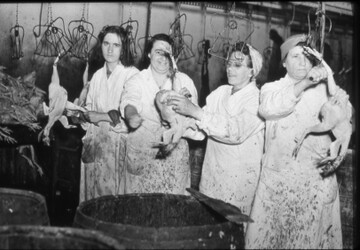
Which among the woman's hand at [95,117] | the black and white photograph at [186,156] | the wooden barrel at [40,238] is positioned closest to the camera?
the wooden barrel at [40,238]

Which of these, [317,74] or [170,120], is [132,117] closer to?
[170,120]

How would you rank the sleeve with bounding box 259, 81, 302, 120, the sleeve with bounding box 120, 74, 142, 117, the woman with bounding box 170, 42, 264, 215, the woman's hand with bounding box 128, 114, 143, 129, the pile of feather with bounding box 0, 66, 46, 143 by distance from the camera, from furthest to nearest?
the pile of feather with bounding box 0, 66, 46, 143 → the sleeve with bounding box 120, 74, 142, 117 → the woman's hand with bounding box 128, 114, 143, 129 → the woman with bounding box 170, 42, 264, 215 → the sleeve with bounding box 259, 81, 302, 120

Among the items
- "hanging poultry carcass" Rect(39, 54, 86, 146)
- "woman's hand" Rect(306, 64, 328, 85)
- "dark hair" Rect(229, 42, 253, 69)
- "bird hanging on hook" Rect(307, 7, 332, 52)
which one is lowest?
"hanging poultry carcass" Rect(39, 54, 86, 146)

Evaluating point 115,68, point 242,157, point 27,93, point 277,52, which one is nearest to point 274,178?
point 242,157

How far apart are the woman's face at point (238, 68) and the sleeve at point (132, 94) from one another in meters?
0.96

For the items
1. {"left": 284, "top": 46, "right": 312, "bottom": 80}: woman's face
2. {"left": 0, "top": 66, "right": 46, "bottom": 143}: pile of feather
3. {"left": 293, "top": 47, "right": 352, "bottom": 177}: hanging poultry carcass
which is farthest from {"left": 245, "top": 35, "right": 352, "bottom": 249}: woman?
{"left": 0, "top": 66, "right": 46, "bottom": 143}: pile of feather

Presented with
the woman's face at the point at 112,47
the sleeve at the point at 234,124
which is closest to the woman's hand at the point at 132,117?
the sleeve at the point at 234,124

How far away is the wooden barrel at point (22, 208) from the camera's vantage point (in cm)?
278

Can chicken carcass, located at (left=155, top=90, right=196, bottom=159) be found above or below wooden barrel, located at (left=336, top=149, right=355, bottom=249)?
above

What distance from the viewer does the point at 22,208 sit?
291 centimetres

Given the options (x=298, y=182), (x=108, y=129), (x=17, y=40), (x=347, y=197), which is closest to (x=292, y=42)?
(x=298, y=182)

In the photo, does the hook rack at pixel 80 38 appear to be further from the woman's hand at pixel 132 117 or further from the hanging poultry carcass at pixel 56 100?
the woman's hand at pixel 132 117

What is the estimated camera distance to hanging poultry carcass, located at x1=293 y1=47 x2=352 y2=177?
3314 mm

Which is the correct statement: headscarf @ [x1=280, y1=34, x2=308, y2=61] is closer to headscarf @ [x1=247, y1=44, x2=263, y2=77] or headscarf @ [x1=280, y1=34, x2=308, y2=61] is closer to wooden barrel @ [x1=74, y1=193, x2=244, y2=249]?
headscarf @ [x1=247, y1=44, x2=263, y2=77]
